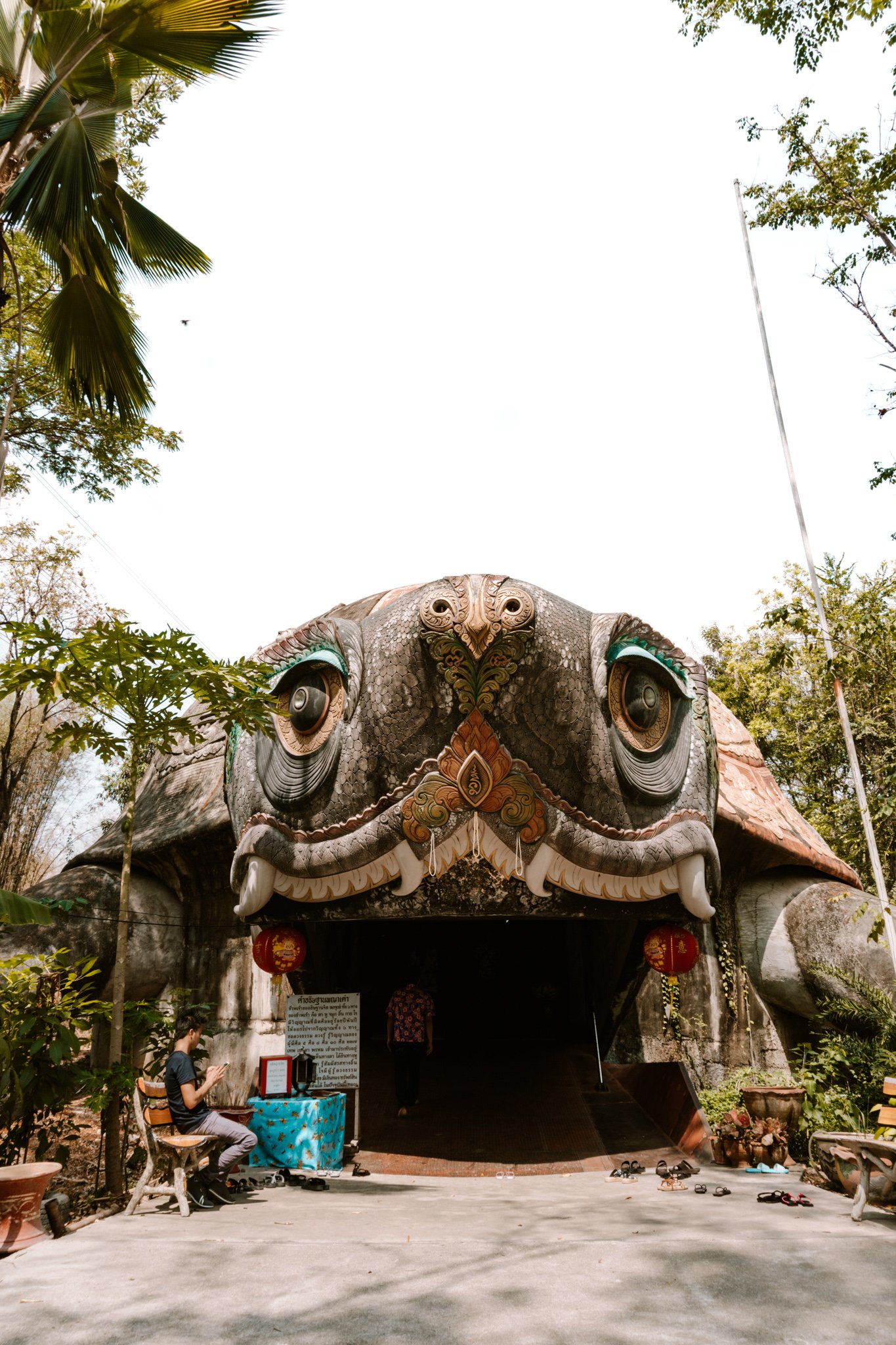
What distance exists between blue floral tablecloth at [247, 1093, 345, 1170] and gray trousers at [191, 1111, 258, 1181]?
157cm

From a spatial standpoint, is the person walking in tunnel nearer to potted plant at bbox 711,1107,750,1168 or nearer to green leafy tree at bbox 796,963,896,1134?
potted plant at bbox 711,1107,750,1168

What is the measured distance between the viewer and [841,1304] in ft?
10.4

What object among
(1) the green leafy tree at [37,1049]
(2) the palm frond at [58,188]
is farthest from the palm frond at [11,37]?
(1) the green leafy tree at [37,1049]

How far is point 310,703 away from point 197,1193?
3.76 metres

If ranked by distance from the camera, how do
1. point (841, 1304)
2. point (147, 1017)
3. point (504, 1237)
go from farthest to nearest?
point (147, 1017), point (504, 1237), point (841, 1304)

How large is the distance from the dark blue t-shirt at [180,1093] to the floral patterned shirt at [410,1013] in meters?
3.14

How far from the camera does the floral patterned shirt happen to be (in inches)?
330

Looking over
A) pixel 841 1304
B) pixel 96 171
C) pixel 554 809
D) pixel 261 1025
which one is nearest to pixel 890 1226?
pixel 841 1304

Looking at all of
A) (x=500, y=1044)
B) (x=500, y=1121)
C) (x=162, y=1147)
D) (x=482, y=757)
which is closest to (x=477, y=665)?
(x=482, y=757)

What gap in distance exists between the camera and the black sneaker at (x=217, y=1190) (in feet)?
17.7

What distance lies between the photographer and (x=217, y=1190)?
5.46 metres

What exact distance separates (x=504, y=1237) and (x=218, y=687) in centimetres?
353

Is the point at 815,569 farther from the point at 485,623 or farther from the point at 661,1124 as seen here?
the point at 661,1124

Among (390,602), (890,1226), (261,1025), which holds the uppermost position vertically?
(390,602)
